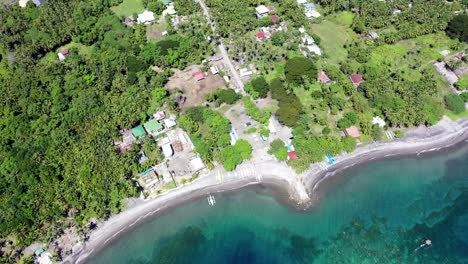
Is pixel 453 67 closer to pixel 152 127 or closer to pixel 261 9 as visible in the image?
A: pixel 261 9

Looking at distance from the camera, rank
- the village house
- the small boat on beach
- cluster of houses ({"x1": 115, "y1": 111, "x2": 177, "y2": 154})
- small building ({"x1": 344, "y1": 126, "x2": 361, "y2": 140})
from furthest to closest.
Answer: the village house → small building ({"x1": 344, "y1": 126, "x2": 361, "y2": 140}) → cluster of houses ({"x1": 115, "y1": 111, "x2": 177, "y2": 154}) → the small boat on beach

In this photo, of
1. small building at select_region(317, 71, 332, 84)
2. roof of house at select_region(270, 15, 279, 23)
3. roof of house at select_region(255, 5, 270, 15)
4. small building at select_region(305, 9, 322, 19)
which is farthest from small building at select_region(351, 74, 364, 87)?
roof of house at select_region(255, 5, 270, 15)

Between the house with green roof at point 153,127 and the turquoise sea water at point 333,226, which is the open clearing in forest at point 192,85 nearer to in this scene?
the house with green roof at point 153,127

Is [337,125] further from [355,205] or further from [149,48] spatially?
[149,48]

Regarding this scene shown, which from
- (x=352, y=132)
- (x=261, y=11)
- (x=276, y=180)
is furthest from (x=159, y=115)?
(x=261, y=11)

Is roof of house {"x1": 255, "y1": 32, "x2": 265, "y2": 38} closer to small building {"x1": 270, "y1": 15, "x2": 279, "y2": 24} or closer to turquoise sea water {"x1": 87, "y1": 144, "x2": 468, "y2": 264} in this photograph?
small building {"x1": 270, "y1": 15, "x2": 279, "y2": 24}

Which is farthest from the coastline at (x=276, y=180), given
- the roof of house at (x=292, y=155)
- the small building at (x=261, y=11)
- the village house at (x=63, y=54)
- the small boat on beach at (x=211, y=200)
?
the small building at (x=261, y=11)

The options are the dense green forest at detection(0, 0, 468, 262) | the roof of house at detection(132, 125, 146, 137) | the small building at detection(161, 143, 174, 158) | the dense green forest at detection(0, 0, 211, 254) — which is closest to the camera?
the dense green forest at detection(0, 0, 211, 254)
